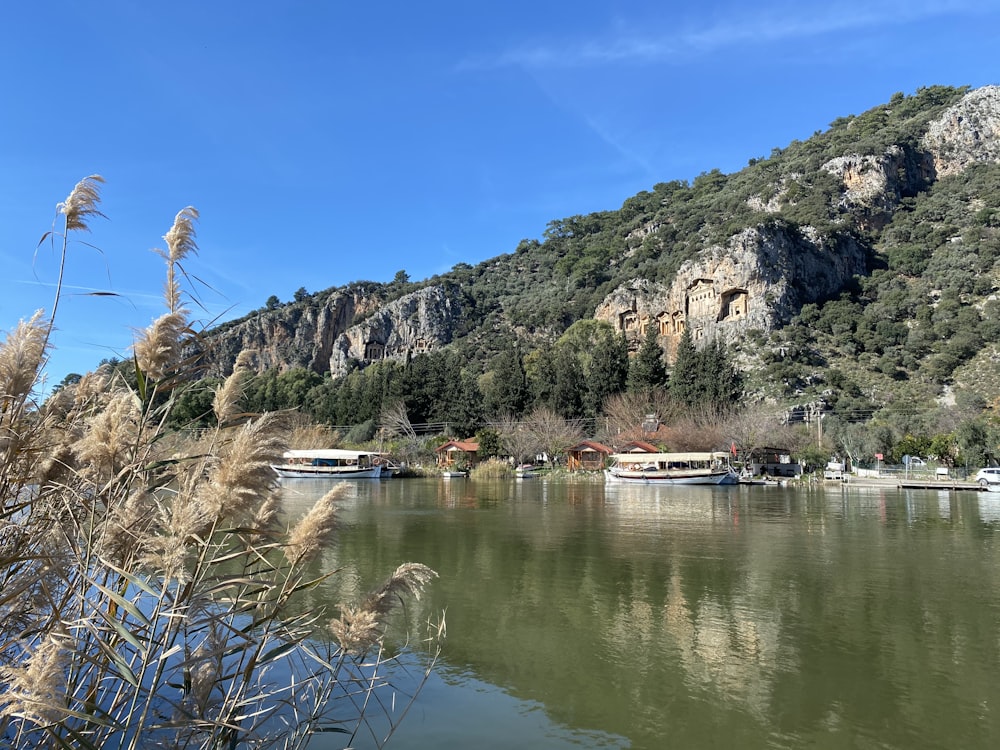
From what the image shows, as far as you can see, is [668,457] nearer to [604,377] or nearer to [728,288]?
[604,377]

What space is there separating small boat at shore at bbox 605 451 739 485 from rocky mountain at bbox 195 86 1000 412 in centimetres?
1451

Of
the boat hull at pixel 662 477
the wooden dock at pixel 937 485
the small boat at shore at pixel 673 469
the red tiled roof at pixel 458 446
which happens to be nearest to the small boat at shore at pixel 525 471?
the red tiled roof at pixel 458 446

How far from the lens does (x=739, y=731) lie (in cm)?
429

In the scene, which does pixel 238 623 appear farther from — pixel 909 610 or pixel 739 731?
pixel 909 610

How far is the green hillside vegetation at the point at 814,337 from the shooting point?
42.5 m

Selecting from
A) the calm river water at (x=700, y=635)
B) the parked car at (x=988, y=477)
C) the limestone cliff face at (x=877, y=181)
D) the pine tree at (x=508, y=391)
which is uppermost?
the limestone cliff face at (x=877, y=181)

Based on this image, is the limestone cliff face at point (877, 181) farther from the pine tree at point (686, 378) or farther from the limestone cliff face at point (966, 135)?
the pine tree at point (686, 378)

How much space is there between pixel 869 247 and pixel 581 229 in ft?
161

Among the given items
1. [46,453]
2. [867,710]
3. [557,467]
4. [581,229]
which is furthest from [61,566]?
[581,229]

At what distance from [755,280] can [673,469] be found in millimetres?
26436

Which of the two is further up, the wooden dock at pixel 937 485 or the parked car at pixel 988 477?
the parked car at pixel 988 477

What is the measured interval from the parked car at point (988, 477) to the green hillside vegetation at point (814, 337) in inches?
152

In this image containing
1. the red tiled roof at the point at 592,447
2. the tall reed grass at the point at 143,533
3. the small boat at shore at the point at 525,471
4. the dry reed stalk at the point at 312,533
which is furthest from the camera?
the red tiled roof at the point at 592,447

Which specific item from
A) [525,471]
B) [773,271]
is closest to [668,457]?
[525,471]
